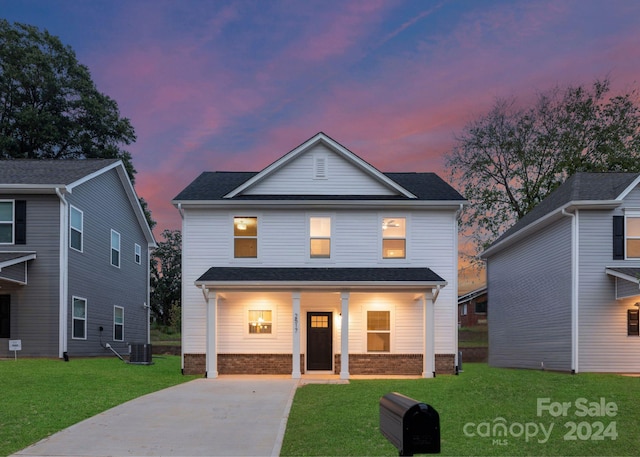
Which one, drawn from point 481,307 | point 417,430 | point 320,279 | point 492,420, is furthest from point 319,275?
point 481,307

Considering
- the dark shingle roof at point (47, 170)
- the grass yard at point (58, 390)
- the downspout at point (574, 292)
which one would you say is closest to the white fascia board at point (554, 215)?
the downspout at point (574, 292)

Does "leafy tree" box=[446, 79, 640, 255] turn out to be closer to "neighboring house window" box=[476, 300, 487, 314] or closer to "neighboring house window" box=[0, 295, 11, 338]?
"neighboring house window" box=[476, 300, 487, 314]

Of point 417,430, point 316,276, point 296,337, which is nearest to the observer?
point 417,430

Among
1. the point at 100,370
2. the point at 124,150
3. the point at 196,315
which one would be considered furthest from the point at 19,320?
the point at 124,150

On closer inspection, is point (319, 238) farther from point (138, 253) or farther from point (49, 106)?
point (49, 106)

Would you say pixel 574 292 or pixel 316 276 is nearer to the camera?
pixel 316 276

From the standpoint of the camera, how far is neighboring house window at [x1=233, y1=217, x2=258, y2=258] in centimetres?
1908

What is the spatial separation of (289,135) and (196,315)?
12.9 m

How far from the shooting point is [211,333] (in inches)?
696

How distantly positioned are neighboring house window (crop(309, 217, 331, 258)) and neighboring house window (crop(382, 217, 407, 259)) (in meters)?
1.78

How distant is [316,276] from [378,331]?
286cm

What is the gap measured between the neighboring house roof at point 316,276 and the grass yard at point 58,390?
311cm

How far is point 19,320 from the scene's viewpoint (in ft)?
61.6

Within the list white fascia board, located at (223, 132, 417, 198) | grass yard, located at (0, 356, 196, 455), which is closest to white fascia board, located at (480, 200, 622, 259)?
white fascia board, located at (223, 132, 417, 198)
